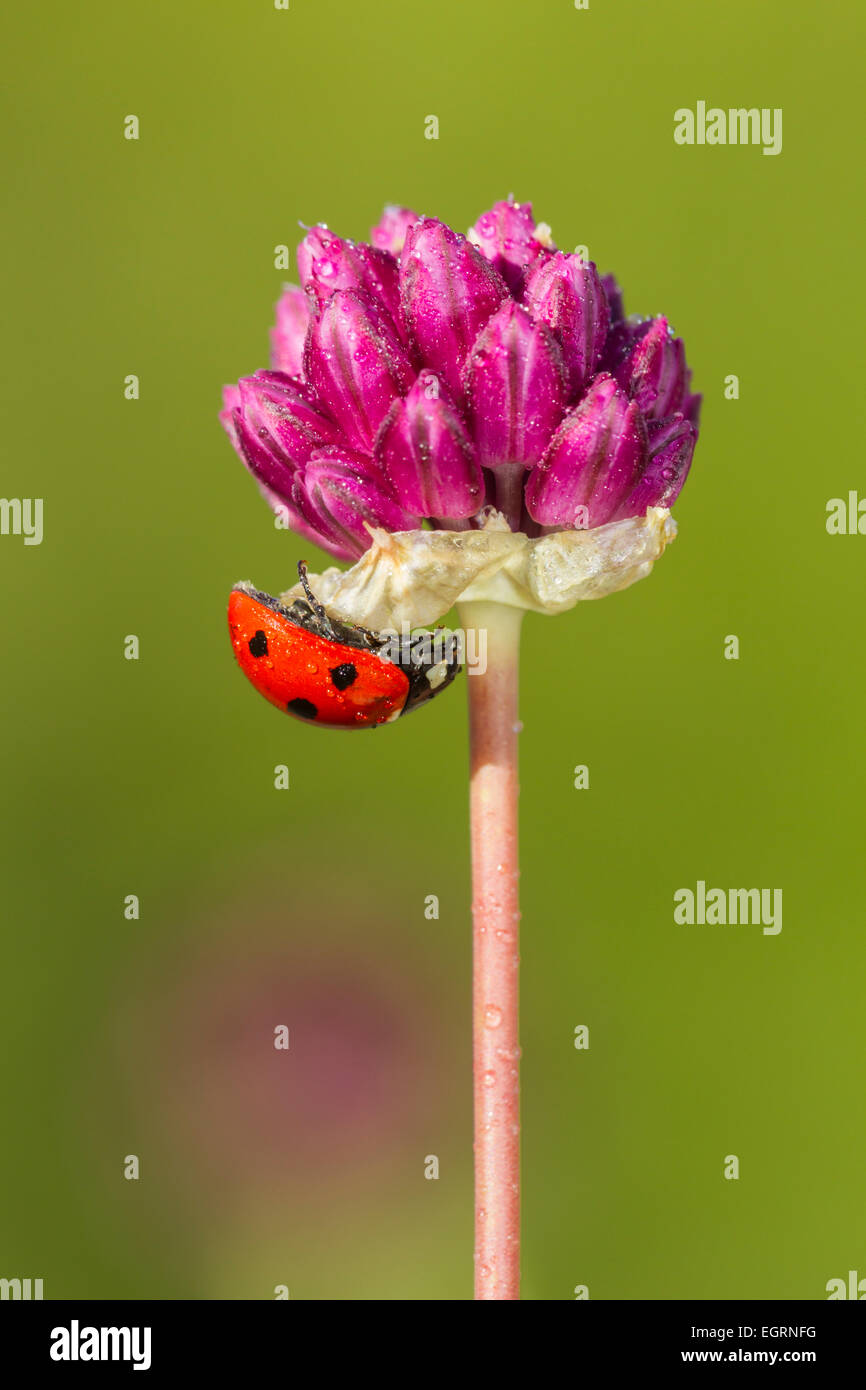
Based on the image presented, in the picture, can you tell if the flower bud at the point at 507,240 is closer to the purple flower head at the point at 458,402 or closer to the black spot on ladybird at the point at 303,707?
the purple flower head at the point at 458,402

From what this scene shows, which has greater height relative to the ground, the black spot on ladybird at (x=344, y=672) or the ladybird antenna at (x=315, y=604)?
the ladybird antenna at (x=315, y=604)

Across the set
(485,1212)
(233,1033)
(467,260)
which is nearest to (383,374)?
(467,260)

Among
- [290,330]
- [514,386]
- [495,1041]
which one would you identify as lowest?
[495,1041]

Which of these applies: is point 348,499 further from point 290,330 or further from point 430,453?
point 290,330

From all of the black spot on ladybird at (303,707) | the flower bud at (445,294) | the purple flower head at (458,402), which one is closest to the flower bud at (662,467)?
the purple flower head at (458,402)

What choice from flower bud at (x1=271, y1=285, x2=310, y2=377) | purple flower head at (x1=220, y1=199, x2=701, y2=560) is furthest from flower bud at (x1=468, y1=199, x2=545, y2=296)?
flower bud at (x1=271, y1=285, x2=310, y2=377)

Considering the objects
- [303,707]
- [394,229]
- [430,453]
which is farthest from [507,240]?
[303,707]

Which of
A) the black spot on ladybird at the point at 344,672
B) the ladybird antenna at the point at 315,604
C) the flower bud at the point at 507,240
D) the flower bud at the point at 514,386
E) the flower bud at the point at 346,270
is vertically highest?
the flower bud at the point at 507,240

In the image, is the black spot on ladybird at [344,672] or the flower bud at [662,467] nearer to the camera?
the flower bud at [662,467]
